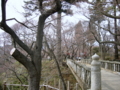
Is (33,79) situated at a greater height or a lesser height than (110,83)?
greater

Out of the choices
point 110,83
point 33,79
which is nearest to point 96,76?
point 110,83

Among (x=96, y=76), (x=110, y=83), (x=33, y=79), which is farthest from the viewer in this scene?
(x=110, y=83)

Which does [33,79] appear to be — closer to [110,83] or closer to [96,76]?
[96,76]

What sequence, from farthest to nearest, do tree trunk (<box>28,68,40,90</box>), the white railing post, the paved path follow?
tree trunk (<box>28,68,40,90</box>), the paved path, the white railing post

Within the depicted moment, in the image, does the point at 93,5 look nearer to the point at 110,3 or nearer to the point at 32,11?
the point at 110,3

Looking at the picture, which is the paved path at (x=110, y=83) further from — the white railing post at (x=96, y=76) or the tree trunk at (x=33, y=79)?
the tree trunk at (x=33, y=79)

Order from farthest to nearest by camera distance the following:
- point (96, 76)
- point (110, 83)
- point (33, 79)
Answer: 1. point (110, 83)
2. point (33, 79)
3. point (96, 76)

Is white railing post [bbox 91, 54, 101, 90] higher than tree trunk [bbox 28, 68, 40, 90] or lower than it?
higher

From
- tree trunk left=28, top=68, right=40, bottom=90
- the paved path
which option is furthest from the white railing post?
tree trunk left=28, top=68, right=40, bottom=90

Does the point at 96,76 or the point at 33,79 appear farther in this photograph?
the point at 33,79

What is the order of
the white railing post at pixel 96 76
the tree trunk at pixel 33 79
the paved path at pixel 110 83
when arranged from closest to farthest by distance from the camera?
the white railing post at pixel 96 76 < the paved path at pixel 110 83 < the tree trunk at pixel 33 79

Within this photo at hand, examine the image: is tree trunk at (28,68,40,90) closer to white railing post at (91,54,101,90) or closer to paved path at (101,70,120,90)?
white railing post at (91,54,101,90)

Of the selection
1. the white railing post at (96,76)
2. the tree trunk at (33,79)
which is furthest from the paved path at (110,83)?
the tree trunk at (33,79)

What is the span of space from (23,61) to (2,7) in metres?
2.23
